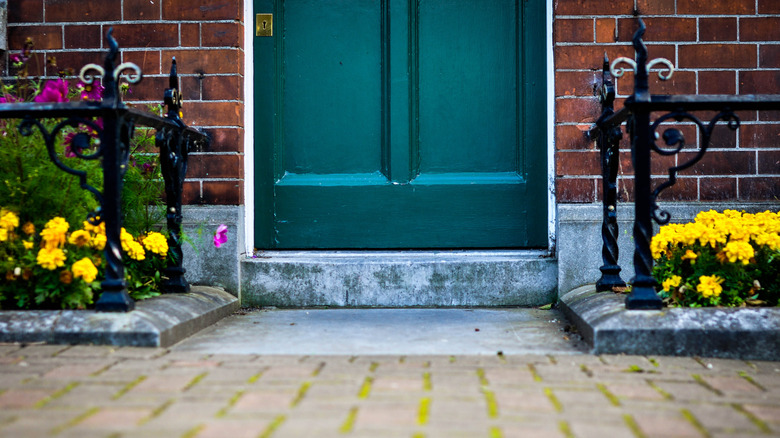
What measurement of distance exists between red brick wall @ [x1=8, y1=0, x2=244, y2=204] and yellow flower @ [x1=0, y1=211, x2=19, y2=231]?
3.39 ft

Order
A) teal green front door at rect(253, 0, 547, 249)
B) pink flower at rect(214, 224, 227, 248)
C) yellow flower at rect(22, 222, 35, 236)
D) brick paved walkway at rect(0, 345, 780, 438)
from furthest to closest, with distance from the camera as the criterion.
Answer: teal green front door at rect(253, 0, 547, 249), pink flower at rect(214, 224, 227, 248), yellow flower at rect(22, 222, 35, 236), brick paved walkway at rect(0, 345, 780, 438)

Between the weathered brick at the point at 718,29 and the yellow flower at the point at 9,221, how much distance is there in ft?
11.5

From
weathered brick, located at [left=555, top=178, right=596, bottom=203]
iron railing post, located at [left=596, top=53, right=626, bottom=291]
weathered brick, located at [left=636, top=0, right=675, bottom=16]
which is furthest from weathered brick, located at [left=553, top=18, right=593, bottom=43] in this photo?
weathered brick, located at [left=555, top=178, right=596, bottom=203]

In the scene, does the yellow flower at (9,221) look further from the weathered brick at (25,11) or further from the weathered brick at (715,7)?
the weathered brick at (715,7)

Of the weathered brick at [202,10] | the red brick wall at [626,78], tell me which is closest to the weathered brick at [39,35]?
the weathered brick at [202,10]

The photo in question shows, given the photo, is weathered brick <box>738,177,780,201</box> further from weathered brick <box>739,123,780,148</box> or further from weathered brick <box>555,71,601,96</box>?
weathered brick <box>555,71,601,96</box>

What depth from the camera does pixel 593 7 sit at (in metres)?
3.71

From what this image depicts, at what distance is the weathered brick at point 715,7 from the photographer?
372cm

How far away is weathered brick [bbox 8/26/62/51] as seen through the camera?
3.89 metres

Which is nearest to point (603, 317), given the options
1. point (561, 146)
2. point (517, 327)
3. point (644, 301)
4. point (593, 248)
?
point (644, 301)

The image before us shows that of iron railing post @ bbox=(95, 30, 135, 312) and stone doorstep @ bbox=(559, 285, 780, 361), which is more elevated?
iron railing post @ bbox=(95, 30, 135, 312)

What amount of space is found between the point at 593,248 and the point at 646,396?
5.71 ft

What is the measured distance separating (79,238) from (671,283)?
2.51 metres

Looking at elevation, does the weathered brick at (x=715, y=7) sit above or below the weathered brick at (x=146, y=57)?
above
